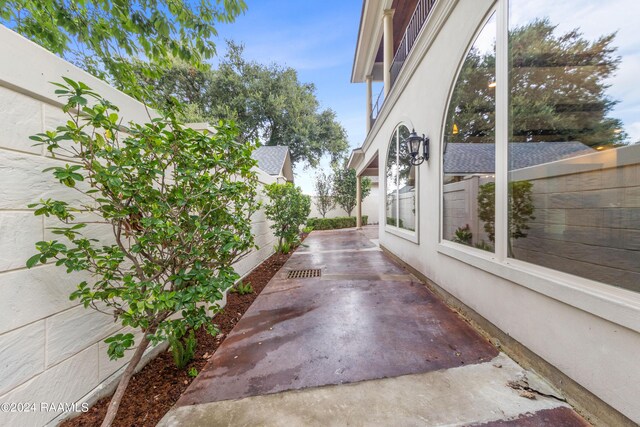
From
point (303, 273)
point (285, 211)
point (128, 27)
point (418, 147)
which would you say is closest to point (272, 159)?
point (285, 211)

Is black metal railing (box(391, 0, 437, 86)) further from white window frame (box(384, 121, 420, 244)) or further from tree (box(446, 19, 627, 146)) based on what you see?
tree (box(446, 19, 627, 146))

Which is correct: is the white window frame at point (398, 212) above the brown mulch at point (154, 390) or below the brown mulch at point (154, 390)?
above

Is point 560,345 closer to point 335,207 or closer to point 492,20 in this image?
point 492,20

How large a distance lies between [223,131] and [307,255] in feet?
15.8

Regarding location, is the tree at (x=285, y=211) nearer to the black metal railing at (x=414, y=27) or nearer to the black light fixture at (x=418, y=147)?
the black light fixture at (x=418, y=147)

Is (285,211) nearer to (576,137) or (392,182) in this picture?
(392,182)

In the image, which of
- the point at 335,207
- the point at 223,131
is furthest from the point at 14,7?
the point at 335,207

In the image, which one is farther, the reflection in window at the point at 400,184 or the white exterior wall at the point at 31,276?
the reflection in window at the point at 400,184

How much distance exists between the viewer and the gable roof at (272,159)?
415 inches

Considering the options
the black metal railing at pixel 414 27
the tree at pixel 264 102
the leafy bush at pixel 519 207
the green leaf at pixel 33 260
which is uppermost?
the tree at pixel 264 102

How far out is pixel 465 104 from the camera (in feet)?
9.75

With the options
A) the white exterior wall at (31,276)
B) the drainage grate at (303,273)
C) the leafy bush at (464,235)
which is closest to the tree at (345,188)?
the drainage grate at (303,273)

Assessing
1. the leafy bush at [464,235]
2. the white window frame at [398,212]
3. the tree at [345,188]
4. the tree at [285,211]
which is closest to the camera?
the leafy bush at [464,235]

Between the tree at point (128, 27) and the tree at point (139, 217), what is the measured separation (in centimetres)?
214
